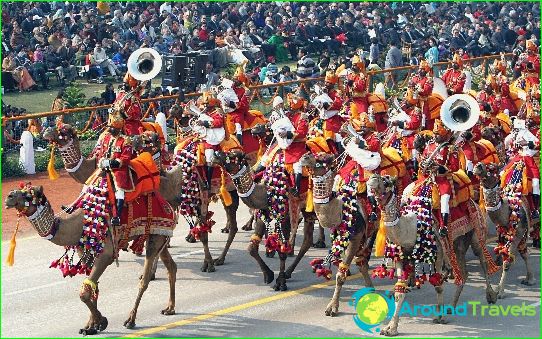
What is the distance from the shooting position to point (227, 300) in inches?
686

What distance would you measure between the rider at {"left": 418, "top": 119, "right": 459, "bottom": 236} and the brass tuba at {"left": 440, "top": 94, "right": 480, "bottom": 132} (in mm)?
171

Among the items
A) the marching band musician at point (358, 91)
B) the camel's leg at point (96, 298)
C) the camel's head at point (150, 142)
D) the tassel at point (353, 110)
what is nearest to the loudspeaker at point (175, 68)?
the marching band musician at point (358, 91)

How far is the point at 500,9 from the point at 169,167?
3891cm

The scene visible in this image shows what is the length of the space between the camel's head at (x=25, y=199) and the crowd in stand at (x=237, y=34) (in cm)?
1868

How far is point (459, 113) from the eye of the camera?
55.9 ft

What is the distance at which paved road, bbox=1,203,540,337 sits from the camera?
16.0 meters

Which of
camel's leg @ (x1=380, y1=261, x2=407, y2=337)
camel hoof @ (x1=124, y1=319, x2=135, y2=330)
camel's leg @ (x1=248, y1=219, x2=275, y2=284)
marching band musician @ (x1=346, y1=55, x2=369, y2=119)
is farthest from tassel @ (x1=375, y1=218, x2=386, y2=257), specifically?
marching band musician @ (x1=346, y1=55, x2=369, y2=119)

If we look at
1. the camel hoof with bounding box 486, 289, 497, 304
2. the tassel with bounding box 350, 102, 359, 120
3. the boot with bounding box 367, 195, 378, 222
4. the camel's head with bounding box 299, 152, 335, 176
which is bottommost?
the camel hoof with bounding box 486, 289, 497, 304

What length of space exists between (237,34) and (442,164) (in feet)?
83.4

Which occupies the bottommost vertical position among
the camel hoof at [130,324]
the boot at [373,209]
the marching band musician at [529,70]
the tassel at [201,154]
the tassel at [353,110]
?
the camel hoof at [130,324]

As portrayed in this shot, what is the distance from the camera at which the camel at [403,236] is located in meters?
15.2

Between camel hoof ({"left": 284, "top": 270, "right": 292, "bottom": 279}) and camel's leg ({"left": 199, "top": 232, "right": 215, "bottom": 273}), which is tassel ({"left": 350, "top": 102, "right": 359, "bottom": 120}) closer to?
camel's leg ({"left": 199, "top": 232, "right": 215, "bottom": 273})

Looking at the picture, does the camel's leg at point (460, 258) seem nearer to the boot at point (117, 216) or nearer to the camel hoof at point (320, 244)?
the camel hoof at point (320, 244)

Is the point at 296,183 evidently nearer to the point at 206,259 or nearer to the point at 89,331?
the point at 206,259
